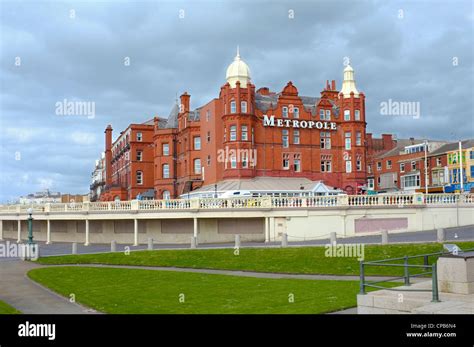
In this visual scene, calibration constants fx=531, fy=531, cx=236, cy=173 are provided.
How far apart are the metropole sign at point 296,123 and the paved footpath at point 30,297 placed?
122 feet

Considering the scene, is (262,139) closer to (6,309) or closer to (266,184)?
(266,184)

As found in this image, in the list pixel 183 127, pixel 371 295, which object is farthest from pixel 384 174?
pixel 371 295

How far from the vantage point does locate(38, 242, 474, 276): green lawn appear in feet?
89.7

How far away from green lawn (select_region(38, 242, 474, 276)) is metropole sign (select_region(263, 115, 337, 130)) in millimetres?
30626

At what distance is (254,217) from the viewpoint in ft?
144

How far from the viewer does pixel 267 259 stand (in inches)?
1204

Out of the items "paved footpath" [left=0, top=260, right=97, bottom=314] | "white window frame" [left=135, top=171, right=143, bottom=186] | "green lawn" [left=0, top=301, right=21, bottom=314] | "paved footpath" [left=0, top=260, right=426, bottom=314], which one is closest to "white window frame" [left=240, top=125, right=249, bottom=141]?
"white window frame" [left=135, top=171, right=143, bottom=186]

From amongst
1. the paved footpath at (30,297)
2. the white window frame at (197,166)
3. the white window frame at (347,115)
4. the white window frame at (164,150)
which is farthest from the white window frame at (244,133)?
the paved footpath at (30,297)

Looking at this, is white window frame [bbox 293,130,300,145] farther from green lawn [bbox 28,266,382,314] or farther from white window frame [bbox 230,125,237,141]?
green lawn [bbox 28,266,382,314]

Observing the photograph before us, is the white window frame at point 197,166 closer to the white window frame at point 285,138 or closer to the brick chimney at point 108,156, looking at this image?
the white window frame at point 285,138

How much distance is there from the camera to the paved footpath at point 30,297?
61.2 feet

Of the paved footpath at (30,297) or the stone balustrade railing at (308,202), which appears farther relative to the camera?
the stone balustrade railing at (308,202)

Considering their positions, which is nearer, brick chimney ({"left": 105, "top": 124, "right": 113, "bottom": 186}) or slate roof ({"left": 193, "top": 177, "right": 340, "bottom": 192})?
slate roof ({"left": 193, "top": 177, "right": 340, "bottom": 192})
